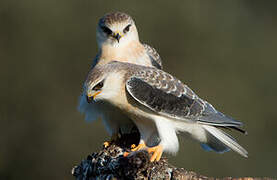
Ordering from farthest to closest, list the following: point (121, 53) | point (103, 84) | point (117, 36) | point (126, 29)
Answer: point (126, 29), point (121, 53), point (117, 36), point (103, 84)

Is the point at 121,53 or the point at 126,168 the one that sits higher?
the point at 121,53

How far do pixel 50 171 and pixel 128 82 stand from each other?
34.4 feet

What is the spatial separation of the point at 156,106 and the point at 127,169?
1.13 m

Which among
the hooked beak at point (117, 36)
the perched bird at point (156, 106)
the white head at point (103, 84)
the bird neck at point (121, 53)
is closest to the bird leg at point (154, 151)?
the perched bird at point (156, 106)

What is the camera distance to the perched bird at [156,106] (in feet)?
22.8

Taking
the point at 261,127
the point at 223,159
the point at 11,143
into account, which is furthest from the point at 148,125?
the point at 261,127

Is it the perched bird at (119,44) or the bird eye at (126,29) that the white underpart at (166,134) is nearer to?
the perched bird at (119,44)

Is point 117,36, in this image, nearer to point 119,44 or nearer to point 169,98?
point 119,44

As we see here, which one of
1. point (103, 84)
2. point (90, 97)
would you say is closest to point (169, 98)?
point (103, 84)

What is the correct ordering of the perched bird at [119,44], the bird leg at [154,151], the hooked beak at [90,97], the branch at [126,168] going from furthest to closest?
the perched bird at [119,44] → the hooked beak at [90,97] → the bird leg at [154,151] → the branch at [126,168]

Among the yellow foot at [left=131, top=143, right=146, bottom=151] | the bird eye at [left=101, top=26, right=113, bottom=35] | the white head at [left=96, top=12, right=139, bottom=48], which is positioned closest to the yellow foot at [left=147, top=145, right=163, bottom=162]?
the yellow foot at [left=131, top=143, right=146, bottom=151]

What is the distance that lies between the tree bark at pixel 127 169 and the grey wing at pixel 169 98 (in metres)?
0.68

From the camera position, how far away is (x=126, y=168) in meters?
6.14

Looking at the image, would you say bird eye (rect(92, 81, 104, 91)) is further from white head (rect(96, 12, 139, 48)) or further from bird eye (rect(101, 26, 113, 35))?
bird eye (rect(101, 26, 113, 35))
